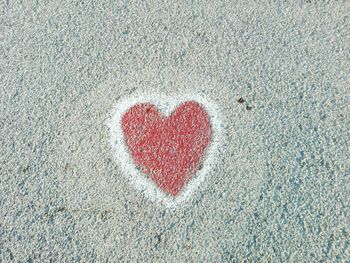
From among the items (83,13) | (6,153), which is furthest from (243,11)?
(6,153)

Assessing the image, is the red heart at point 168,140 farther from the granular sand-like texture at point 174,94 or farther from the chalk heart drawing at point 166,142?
the granular sand-like texture at point 174,94

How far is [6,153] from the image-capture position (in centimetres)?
258

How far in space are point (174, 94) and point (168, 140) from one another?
33cm

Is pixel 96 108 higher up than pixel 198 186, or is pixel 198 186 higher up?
pixel 96 108

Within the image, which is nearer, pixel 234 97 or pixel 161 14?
pixel 234 97

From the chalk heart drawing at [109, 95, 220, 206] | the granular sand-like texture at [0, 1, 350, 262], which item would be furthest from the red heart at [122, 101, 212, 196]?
the granular sand-like texture at [0, 1, 350, 262]

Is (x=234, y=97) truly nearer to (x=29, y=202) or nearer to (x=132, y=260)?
(x=132, y=260)

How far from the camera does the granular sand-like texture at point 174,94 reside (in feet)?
7.55

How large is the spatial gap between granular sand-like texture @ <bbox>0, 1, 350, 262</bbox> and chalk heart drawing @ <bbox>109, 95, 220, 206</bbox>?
60mm

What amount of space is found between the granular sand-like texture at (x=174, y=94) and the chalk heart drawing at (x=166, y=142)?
0.20 feet

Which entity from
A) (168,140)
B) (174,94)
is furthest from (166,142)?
(174,94)

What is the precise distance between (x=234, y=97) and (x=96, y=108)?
845 mm

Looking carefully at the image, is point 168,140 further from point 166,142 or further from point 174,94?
point 174,94

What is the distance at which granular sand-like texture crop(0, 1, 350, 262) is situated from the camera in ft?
7.55
